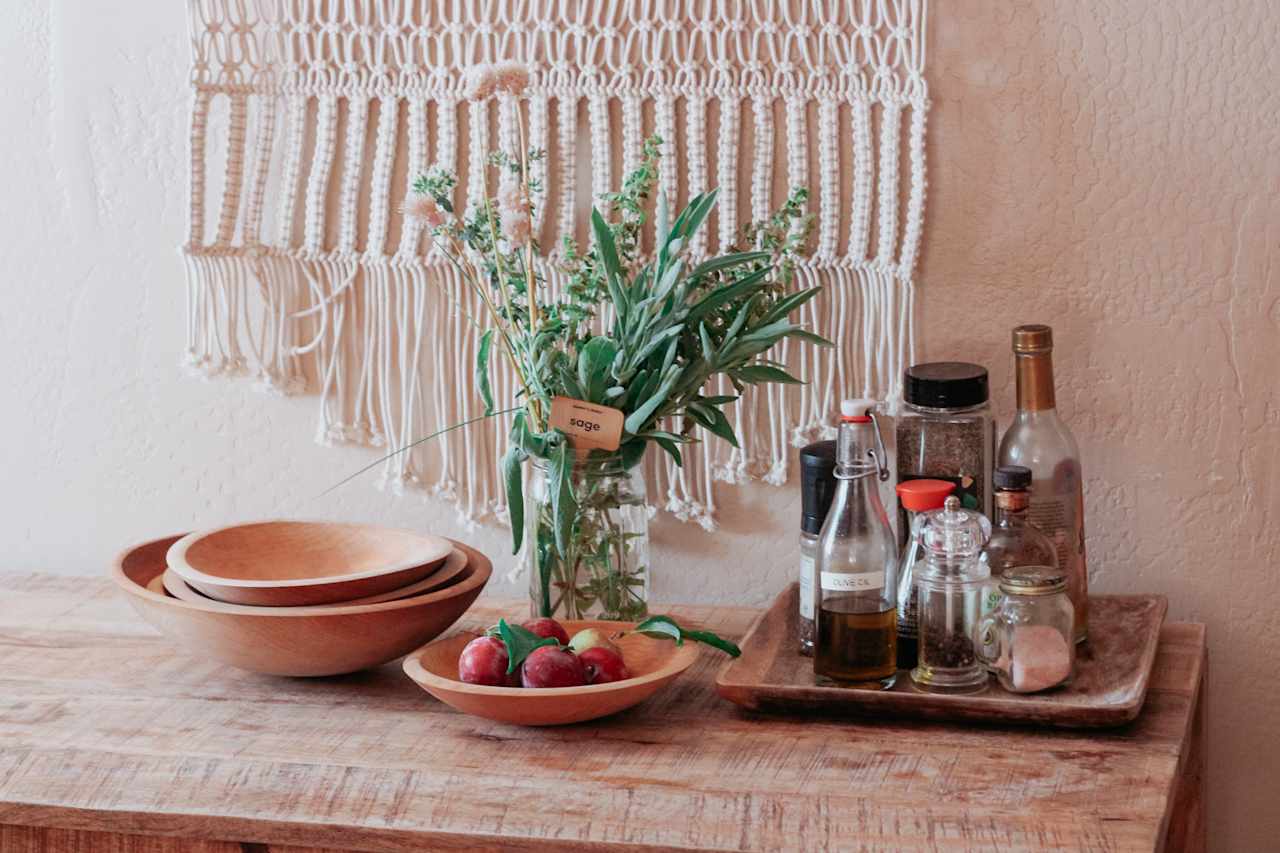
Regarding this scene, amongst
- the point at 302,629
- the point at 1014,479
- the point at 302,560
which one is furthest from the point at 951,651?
the point at 302,560

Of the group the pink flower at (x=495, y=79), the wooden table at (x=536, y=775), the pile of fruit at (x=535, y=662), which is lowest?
the wooden table at (x=536, y=775)

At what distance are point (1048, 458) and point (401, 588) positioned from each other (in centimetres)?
58

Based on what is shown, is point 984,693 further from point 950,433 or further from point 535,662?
point 535,662

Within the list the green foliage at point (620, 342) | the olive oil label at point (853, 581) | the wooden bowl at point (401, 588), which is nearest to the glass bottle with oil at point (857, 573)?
the olive oil label at point (853, 581)

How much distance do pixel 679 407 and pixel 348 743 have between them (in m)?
0.39

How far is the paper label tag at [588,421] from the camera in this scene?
1.21 metres

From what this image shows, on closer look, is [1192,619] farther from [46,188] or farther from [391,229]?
[46,188]

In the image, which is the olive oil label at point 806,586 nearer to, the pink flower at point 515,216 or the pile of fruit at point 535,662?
the pile of fruit at point 535,662

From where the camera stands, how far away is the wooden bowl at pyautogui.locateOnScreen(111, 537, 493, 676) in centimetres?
117

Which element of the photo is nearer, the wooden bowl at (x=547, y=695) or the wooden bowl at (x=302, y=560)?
the wooden bowl at (x=547, y=695)

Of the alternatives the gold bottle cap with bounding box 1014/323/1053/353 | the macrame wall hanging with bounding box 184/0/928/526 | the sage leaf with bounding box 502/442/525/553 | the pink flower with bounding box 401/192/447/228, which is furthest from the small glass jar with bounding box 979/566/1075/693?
the pink flower with bounding box 401/192/447/228

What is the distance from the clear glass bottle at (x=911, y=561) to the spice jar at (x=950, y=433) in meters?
0.04

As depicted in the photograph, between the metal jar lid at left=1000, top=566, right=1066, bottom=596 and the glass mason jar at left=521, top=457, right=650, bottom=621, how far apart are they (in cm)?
33

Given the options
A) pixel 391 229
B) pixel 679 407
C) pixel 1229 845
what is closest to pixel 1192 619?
pixel 1229 845
